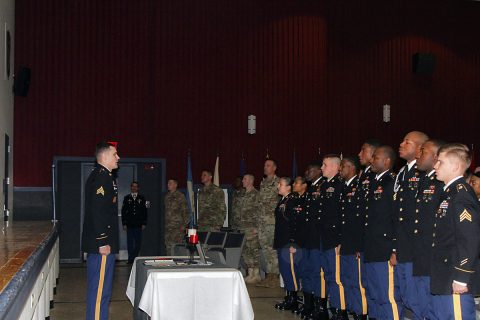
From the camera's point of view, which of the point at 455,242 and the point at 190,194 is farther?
the point at 190,194

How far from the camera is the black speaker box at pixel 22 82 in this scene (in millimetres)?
10320

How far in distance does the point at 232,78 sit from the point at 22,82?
3.89 m

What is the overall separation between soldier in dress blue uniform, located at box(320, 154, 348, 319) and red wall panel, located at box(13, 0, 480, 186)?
602 centimetres

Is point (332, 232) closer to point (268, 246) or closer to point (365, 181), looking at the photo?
point (365, 181)

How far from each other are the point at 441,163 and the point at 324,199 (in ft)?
7.43

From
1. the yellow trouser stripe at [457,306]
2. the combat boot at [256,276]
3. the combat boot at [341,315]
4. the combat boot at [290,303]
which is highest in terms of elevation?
the yellow trouser stripe at [457,306]

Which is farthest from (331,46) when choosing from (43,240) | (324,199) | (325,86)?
(43,240)

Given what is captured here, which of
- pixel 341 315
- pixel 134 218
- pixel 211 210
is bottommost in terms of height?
pixel 341 315

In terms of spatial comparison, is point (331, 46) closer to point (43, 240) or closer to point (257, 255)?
point (257, 255)

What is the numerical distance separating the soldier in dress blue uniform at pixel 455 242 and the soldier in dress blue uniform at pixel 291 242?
273 cm

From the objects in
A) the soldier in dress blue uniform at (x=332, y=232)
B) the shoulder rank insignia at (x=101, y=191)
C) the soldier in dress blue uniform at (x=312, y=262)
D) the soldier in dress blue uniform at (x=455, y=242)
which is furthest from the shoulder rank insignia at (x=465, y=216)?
the shoulder rank insignia at (x=101, y=191)

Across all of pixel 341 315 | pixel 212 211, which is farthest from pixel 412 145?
pixel 212 211

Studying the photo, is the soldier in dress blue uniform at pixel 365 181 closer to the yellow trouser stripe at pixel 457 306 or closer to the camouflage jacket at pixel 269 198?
the yellow trouser stripe at pixel 457 306

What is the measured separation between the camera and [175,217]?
1067 cm
